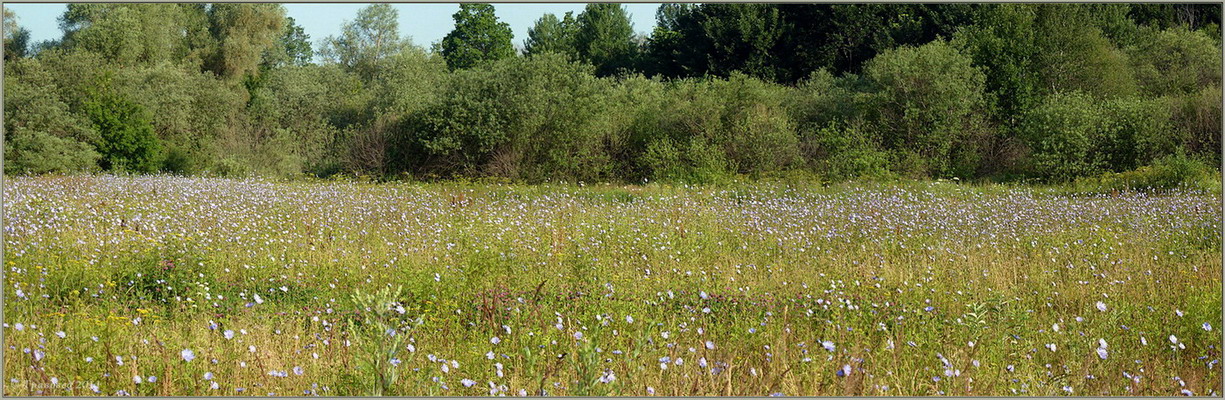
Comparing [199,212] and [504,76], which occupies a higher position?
[504,76]

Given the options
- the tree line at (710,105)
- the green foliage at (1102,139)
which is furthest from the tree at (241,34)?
the green foliage at (1102,139)

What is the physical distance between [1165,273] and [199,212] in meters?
8.56

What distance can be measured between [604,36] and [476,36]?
6.35 meters

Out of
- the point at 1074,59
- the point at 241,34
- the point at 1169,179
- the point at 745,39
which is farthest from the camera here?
the point at 241,34

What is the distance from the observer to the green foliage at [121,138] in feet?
65.7

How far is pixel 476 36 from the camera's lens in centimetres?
4309

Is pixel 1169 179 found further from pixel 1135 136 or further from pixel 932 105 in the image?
pixel 932 105

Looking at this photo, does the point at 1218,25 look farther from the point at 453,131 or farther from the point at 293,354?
the point at 293,354

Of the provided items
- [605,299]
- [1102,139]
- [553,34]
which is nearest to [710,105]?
[1102,139]

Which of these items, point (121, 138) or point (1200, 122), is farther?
point (121, 138)

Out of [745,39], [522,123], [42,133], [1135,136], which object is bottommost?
[42,133]

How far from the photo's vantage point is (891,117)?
76.4 ft

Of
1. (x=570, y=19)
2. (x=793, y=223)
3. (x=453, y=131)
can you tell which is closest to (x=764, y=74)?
Answer: (x=453, y=131)

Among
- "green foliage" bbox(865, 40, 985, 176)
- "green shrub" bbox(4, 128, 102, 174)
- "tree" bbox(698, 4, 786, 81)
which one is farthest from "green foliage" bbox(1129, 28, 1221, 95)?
"green shrub" bbox(4, 128, 102, 174)
